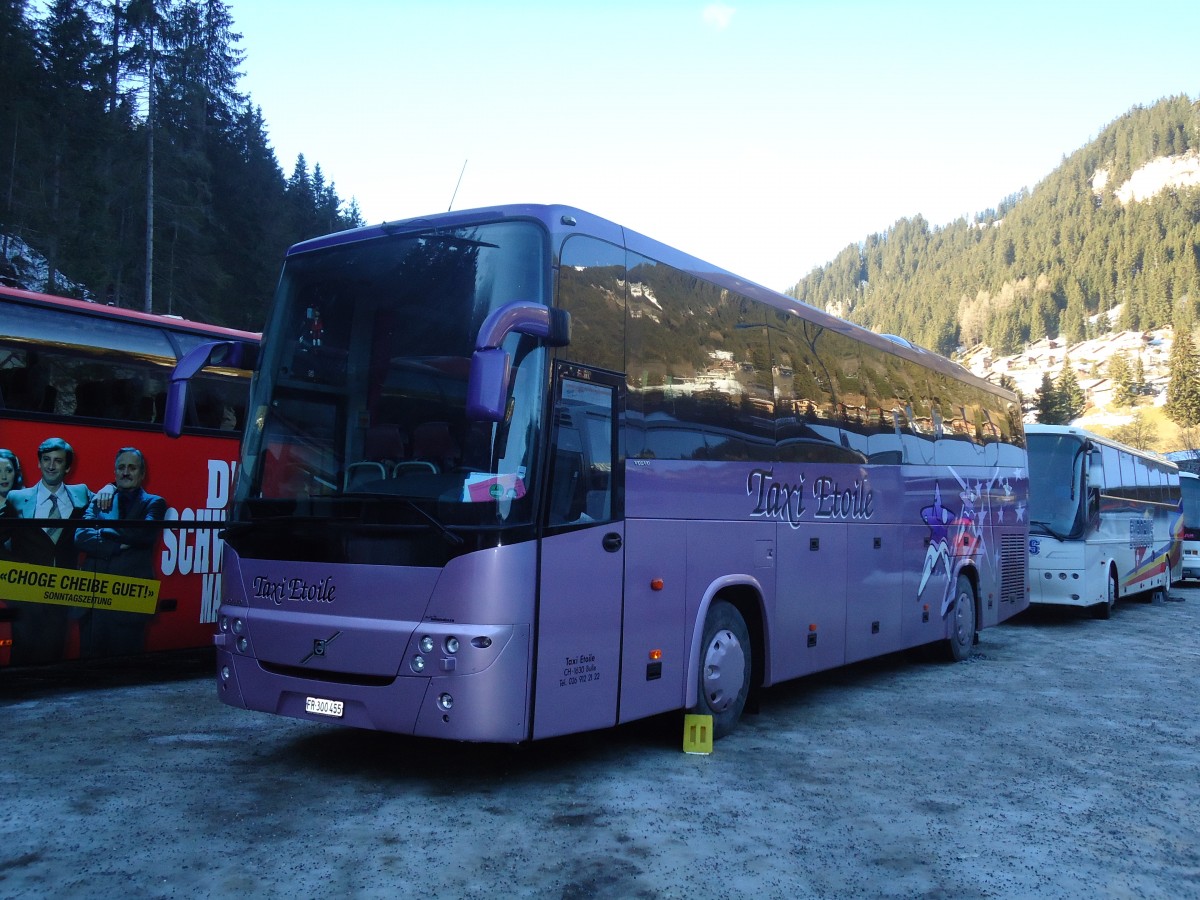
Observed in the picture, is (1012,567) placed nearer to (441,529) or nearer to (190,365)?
(441,529)

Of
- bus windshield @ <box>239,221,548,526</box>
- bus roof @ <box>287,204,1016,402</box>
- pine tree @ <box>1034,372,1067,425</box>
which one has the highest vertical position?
pine tree @ <box>1034,372,1067,425</box>

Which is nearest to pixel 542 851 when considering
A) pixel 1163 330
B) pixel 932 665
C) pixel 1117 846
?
pixel 1117 846

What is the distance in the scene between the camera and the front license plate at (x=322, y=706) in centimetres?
619

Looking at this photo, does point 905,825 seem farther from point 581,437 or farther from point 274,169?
point 274,169

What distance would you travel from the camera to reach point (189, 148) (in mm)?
39562

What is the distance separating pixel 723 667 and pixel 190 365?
420cm

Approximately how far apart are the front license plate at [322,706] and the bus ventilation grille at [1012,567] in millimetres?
10721

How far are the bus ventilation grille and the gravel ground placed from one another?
4.76 m

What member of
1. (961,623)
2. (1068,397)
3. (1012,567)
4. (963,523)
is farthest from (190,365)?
(1068,397)

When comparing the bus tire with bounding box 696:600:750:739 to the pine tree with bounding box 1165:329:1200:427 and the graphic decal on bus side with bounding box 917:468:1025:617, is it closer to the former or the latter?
the graphic decal on bus side with bounding box 917:468:1025:617

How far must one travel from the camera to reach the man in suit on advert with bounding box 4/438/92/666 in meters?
8.70

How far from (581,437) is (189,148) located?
37.9m

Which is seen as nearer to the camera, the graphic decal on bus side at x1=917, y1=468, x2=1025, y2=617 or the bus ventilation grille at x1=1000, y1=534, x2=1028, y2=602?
the graphic decal on bus side at x1=917, y1=468, x2=1025, y2=617

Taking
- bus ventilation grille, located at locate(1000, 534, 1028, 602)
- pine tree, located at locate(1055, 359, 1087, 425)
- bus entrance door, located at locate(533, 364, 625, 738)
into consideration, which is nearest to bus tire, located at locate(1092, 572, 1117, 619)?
bus ventilation grille, located at locate(1000, 534, 1028, 602)
